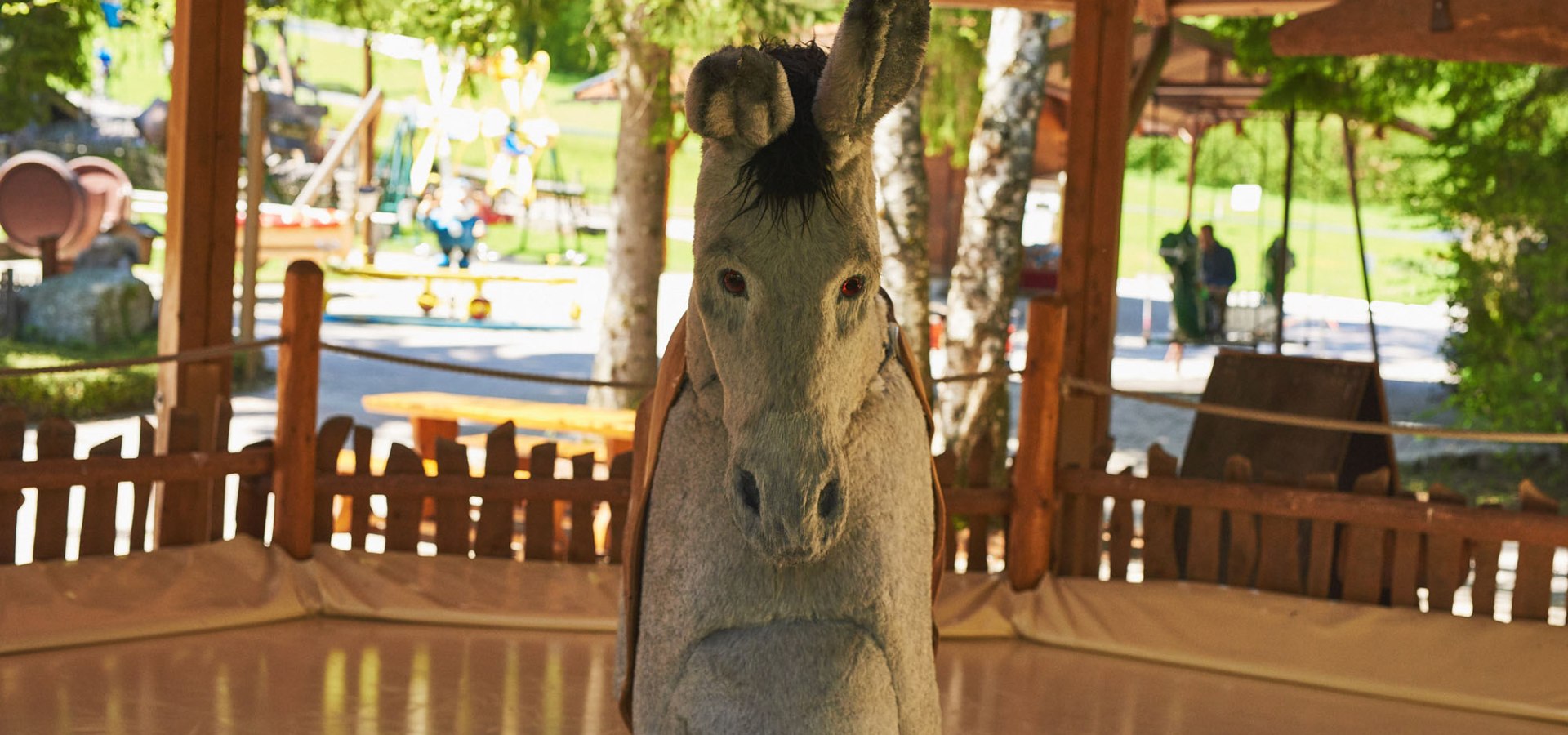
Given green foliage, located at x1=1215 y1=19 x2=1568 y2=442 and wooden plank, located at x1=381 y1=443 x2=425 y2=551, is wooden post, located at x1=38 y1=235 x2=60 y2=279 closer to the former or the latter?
wooden plank, located at x1=381 y1=443 x2=425 y2=551

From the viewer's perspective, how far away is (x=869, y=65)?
2.14 metres

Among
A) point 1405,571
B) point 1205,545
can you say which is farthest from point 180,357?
point 1405,571

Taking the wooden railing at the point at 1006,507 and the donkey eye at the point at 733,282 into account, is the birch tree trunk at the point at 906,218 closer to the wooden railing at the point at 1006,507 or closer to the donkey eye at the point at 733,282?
the wooden railing at the point at 1006,507

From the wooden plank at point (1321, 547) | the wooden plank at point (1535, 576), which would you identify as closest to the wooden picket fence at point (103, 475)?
the wooden plank at point (1321, 547)

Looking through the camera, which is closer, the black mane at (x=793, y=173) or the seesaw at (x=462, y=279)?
the black mane at (x=793, y=173)

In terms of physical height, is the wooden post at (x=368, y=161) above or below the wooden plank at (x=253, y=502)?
above

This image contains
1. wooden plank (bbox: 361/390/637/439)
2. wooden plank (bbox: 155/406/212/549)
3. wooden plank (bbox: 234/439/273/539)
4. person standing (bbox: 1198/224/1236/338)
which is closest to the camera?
wooden plank (bbox: 155/406/212/549)

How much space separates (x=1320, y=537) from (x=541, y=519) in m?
2.92

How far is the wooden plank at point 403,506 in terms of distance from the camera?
18.3 feet

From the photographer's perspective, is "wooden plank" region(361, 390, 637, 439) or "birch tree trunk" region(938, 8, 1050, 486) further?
"birch tree trunk" region(938, 8, 1050, 486)

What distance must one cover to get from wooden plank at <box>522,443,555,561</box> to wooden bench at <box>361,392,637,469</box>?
1.46 metres

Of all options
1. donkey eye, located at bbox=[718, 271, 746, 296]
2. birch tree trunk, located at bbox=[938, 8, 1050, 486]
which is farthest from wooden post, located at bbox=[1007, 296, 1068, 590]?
donkey eye, located at bbox=[718, 271, 746, 296]

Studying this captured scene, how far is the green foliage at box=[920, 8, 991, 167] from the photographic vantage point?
1036 cm

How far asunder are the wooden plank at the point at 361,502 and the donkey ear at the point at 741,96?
12.2 ft
